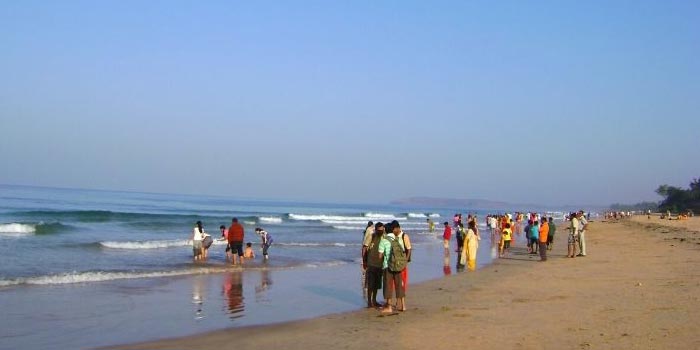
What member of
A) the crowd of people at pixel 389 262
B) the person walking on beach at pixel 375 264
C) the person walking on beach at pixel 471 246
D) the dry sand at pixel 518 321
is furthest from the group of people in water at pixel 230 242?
the crowd of people at pixel 389 262

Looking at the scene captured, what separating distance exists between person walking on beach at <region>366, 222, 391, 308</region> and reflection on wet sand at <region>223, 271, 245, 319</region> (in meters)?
2.38

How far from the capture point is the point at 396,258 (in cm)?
1098

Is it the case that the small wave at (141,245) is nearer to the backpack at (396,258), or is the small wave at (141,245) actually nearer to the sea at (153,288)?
the sea at (153,288)

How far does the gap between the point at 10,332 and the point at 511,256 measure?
18.7 m

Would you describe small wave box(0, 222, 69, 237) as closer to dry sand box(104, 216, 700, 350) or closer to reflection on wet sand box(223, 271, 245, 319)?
reflection on wet sand box(223, 271, 245, 319)

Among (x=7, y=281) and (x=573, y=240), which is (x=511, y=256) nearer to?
(x=573, y=240)

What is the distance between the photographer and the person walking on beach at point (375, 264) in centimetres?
1123

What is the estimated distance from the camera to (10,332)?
9430 mm

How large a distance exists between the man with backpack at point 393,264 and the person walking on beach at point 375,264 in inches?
2.7

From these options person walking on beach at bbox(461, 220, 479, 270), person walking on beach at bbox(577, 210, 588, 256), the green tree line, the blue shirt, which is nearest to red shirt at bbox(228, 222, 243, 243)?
person walking on beach at bbox(461, 220, 479, 270)

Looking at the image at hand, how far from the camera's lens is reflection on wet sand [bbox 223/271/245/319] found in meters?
11.7

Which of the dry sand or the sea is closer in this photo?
the dry sand

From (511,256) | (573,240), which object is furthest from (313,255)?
(573,240)

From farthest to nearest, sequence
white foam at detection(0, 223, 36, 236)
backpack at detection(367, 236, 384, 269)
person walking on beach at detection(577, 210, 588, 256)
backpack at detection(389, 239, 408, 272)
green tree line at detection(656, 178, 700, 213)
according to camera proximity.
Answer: green tree line at detection(656, 178, 700, 213)
white foam at detection(0, 223, 36, 236)
person walking on beach at detection(577, 210, 588, 256)
backpack at detection(367, 236, 384, 269)
backpack at detection(389, 239, 408, 272)
